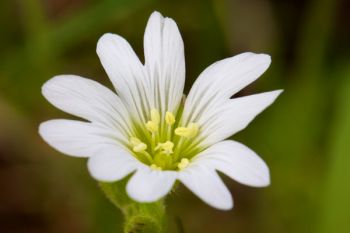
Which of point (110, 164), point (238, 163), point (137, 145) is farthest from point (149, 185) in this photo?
point (137, 145)

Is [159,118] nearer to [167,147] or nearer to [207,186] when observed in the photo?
[167,147]

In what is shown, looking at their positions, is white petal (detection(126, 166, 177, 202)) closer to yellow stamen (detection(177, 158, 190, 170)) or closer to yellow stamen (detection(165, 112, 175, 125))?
yellow stamen (detection(177, 158, 190, 170))

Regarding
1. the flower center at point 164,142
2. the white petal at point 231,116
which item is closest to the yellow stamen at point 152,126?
the flower center at point 164,142

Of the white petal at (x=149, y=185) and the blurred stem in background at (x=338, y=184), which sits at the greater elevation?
the white petal at (x=149, y=185)

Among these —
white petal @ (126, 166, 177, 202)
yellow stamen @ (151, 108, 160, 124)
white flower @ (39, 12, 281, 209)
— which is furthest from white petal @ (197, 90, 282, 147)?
white petal @ (126, 166, 177, 202)

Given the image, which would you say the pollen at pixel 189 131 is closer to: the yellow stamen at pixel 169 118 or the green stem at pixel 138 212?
the yellow stamen at pixel 169 118
